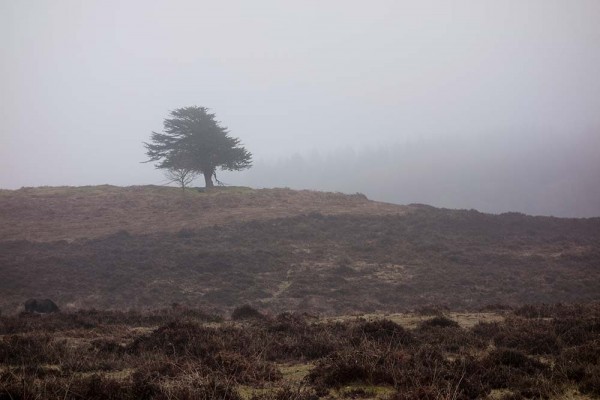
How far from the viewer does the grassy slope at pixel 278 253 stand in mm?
20625

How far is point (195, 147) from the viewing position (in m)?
47.6

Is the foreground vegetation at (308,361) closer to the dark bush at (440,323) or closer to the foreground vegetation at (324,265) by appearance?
the dark bush at (440,323)

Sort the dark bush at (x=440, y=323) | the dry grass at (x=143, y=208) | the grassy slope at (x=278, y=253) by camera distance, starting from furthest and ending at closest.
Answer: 1. the dry grass at (x=143, y=208)
2. the grassy slope at (x=278, y=253)
3. the dark bush at (x=440, y=323)

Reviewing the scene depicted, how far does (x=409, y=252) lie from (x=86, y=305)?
1902cm

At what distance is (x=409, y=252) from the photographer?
28328mm

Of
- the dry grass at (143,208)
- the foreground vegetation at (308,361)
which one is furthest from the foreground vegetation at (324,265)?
the foreground vegetation at (308,361)

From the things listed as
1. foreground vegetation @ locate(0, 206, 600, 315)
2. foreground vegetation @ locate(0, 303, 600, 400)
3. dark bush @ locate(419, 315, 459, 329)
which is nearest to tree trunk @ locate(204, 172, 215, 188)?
foreground vegetation @ locate(0, 206, 600, 315)

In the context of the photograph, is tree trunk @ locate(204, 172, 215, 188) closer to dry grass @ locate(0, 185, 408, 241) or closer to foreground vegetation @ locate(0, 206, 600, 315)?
dry grass @ locate(0, 185, 408, 241)

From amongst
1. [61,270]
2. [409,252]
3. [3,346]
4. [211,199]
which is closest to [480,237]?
[409,252]

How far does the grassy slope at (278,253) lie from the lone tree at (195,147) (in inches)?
221

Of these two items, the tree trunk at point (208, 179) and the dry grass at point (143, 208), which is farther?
the tree trunk at point (208, 179)

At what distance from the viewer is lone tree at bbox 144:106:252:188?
1852 inches

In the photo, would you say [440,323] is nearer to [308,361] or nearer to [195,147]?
[308,361]

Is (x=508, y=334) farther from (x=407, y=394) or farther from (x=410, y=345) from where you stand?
(x=407, y=394)
